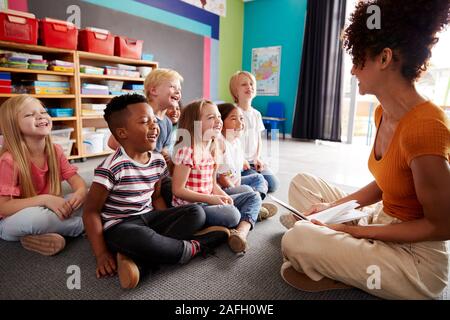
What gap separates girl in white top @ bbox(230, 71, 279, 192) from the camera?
1.99 m

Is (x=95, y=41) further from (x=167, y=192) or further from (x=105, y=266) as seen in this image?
(x=105, y=266)

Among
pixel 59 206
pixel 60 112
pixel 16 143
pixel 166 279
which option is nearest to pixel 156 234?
pixel 166 279

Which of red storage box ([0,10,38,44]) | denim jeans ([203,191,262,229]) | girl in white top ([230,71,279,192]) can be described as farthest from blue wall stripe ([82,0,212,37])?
denim jeans ([203,191,262,229])

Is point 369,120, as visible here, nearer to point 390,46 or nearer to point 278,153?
point 278,153

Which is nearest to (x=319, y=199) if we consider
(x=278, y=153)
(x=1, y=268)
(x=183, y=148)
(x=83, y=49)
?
(x=183, y=148)

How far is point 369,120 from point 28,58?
4.18 m

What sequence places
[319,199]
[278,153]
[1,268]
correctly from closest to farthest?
[1,268]
[319,199]
[278,153]

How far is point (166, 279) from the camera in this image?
97 cm

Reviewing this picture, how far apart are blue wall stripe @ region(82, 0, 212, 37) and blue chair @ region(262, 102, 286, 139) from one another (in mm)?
1486

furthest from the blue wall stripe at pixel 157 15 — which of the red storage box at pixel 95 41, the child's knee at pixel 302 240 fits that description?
the child's knee at pixel 302 240

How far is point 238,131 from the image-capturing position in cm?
168

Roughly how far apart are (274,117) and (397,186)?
13.2 feet

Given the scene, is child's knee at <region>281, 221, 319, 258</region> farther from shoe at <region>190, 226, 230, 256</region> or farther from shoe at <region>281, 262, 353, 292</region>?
shoe at <region>190, 226, 230, 256</region>
